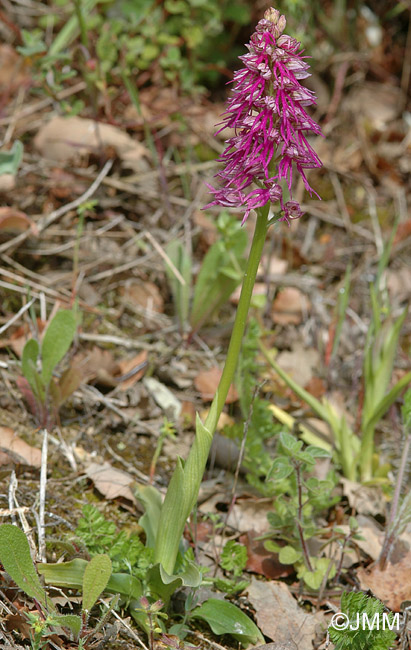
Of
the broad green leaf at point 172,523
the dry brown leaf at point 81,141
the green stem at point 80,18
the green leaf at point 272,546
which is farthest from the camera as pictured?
the dry brown leaf at point 81,141

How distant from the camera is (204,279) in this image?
10.0 feet

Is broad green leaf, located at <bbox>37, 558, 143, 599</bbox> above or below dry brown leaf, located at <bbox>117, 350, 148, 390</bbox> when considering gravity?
below

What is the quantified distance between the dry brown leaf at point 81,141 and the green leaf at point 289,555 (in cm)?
240

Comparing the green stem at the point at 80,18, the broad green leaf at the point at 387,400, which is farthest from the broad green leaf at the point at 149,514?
the green stem at the point at 80,18

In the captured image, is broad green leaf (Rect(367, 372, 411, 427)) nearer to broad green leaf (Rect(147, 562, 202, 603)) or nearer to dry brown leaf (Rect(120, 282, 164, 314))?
broad green leaf (Rect(147, 562, 202, 603))

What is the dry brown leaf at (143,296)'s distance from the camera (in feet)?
10.6

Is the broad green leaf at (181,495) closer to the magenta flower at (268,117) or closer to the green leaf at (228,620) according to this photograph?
the green leaf at (228,620)

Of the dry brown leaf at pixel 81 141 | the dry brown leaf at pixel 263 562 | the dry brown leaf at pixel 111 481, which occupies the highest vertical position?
the dry brown leaf at pixel 81 141

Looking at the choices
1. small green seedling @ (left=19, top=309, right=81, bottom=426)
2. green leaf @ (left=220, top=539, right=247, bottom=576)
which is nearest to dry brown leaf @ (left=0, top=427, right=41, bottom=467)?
small green seedling @ (left=19, top=309, right=81, bottom=426)

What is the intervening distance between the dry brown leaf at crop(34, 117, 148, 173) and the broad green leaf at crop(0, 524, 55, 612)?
2.42 m

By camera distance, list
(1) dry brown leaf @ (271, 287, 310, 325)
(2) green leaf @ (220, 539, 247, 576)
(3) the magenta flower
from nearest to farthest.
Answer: (3) the magenta flower → (2) green leaf @ (220, 539, 247, 576) → (1) dry brown leaf @ (271, 287, 310, 325)

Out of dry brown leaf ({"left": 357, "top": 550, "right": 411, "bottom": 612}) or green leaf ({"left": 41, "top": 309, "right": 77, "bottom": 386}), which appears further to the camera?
green leaf ({"left": 41, "top": 309, "right": 77, "bottom": 386})

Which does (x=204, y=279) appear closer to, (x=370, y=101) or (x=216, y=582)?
(x=216, y=582)

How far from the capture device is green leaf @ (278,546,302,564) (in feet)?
6.78
